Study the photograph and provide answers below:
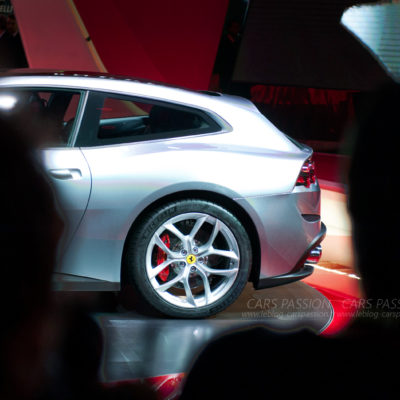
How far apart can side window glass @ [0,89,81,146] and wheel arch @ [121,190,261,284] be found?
62 cm

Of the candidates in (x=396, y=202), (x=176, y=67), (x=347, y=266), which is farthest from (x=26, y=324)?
(x=176, y=67)

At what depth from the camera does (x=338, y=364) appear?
1.08 m

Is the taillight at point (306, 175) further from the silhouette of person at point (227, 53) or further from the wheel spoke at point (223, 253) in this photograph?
the silhouette of person at point (227, 53)

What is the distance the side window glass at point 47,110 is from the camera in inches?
143

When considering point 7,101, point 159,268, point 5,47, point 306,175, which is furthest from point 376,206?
point 5,47

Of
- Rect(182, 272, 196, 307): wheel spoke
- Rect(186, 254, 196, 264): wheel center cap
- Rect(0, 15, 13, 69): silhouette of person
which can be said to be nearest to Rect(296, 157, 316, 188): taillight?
Rect(186, 254, 196, 264): wheel center cap

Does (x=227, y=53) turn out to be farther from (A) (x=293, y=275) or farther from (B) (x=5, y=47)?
(A) (x=293, y=275)

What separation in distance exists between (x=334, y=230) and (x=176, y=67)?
367 cm

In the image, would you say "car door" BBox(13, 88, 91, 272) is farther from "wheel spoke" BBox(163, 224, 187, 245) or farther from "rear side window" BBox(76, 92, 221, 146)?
"wheel spoke" BBox(163, 224, 187, 245)

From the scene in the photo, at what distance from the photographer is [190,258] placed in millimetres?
3680

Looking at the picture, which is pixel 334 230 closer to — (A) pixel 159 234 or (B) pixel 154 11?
(A) pixel 159 234

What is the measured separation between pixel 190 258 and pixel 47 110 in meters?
1.33

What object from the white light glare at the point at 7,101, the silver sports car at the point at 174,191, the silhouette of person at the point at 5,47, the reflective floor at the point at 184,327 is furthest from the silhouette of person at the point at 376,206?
the silhouette of person at the point at 5,47

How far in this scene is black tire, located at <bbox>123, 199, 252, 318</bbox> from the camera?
142 inches
